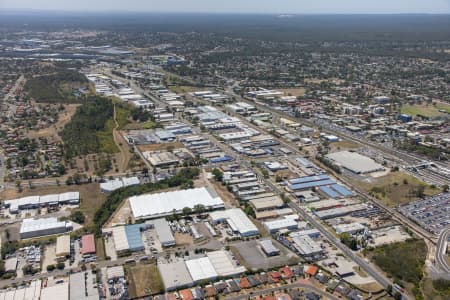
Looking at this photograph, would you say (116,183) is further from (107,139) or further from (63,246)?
(107,139)

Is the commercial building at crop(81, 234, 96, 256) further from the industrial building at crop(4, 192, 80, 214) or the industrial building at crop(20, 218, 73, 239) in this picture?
the industrial building at crop(4, 192, 80, 214)

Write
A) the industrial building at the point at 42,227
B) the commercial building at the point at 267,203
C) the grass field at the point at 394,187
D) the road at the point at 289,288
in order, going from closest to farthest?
the road at the point at 289,288
the industrial building at the point at 42,227
the commercial building at the point at 267,203
the grass field at the point at 394,187

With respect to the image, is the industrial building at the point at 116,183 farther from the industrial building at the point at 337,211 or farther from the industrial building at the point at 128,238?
the industrial building at the point at 337,211

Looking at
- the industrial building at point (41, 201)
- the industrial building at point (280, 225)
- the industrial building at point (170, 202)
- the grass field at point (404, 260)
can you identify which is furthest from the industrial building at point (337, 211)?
the industrial building at point (41, 201)

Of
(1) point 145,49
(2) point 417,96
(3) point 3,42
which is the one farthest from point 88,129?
(3) point 3,42

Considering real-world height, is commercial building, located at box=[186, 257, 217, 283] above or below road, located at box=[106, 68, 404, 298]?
above

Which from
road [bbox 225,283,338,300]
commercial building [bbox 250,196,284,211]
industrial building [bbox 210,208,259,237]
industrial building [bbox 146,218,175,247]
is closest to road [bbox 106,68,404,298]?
commercial building [bbox 250,196,284,211]

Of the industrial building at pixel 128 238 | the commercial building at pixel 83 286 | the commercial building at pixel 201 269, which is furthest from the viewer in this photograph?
the industrial building at pixel 128 238

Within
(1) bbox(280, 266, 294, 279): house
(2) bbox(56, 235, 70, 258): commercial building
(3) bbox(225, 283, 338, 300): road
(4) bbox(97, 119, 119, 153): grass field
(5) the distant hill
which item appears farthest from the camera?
(5) the distant hill
